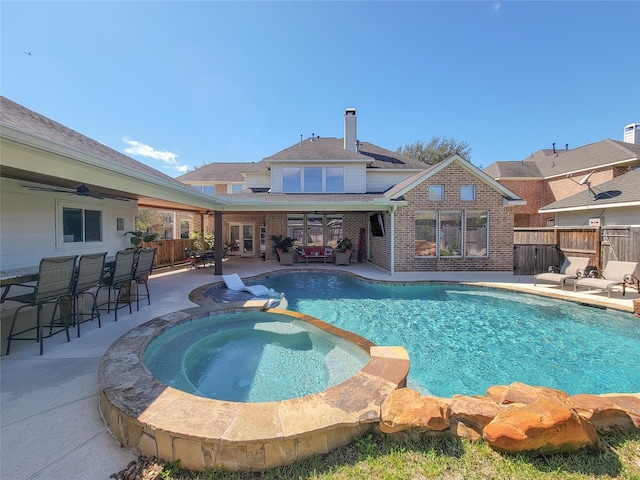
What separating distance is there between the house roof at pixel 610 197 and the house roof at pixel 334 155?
7327 mm

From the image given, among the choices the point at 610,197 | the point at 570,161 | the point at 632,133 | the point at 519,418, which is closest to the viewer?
the point at 519,418

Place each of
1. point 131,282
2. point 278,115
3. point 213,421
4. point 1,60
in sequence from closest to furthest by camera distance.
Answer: point 213,421, point 1,60, point 131,282, point 278,115

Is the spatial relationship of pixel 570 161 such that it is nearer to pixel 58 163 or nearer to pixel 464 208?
pixel 464 208

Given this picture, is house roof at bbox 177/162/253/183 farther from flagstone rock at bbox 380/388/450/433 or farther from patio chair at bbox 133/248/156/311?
flagstone rock at bbox 380/388/450/433

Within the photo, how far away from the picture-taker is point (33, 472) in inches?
79.8

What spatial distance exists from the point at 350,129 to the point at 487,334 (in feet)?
45.8

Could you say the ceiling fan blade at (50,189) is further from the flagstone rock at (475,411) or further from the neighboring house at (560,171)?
the neighboring house at (560,171)

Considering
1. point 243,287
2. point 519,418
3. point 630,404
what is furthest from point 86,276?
point 630,404

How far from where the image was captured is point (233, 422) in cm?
223

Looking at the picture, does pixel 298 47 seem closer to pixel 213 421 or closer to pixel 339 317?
pixel 339 317

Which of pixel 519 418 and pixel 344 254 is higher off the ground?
pixel 344 254

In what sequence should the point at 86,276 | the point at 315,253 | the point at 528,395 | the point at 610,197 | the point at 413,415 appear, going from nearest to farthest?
the point at 413,415, the point at 528,395, the point at 86,276, the point at 610,197, the point at 315,253

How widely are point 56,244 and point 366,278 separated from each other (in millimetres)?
9450

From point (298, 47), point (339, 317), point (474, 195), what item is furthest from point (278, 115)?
point (339, 317)
